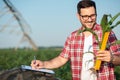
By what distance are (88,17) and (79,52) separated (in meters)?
0.43

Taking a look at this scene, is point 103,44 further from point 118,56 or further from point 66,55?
point 66,55

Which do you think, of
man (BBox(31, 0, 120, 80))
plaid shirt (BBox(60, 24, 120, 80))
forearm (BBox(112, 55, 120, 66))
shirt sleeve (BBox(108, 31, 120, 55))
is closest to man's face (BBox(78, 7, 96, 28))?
man (BBox(31, 0, 120, 80))

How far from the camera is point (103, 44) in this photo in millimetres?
3350

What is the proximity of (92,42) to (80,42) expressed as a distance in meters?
0.17

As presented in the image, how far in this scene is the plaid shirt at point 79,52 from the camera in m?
3.51

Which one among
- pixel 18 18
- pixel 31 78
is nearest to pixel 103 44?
pixel 31 78

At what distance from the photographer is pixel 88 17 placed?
3.46m

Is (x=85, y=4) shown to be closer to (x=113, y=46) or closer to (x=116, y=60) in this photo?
(x=113, y=46)

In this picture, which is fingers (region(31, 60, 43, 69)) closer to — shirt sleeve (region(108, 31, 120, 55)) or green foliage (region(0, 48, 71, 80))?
green foliage (region(0, 48, 71, 80))

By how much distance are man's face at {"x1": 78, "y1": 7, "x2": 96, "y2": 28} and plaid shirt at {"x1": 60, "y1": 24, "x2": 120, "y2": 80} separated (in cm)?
14

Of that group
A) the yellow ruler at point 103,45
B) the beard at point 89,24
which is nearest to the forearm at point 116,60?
the yellow ruler at point 103,45

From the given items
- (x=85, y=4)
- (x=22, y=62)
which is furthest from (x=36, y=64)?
(x=22, y=62)

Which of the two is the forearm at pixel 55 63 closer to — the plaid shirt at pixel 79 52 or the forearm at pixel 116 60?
the plaid shirt at pixel 79 52

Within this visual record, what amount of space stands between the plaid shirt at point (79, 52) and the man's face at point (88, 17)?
0.14m
